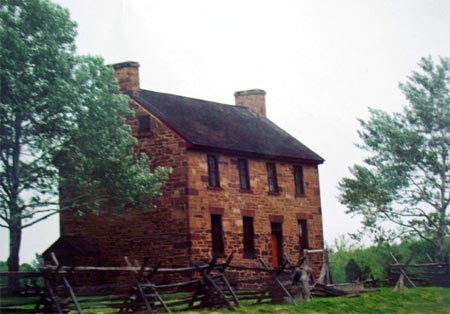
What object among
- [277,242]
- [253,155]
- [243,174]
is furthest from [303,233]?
[253,155]

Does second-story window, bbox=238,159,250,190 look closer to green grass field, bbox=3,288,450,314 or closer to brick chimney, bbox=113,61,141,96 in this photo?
brick chimney, bbox=113,61,141,96

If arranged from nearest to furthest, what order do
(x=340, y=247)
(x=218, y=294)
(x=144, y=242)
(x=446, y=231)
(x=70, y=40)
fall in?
(x=218, y=294), (x=70, y=40), (x=144, y=242), (x=446, y=231), (x=340, y=247)

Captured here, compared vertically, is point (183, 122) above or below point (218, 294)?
above

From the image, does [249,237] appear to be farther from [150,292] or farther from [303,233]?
[150,292]

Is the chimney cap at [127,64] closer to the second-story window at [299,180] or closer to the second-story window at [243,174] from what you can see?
the second-story window at [243,174]

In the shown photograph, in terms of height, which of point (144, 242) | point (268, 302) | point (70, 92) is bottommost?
point (268, 302)

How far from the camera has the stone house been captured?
30016 millimetres

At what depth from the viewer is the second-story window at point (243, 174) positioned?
32.7 m

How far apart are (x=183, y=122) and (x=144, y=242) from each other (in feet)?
15.4

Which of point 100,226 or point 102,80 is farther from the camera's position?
point 100,226

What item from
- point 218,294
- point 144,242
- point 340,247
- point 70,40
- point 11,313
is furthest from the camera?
point 340,247

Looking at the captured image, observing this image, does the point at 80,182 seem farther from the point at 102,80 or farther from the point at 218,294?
the point at 218,294

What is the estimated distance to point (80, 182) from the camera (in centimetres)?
2567

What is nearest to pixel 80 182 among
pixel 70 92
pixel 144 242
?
pixel 70 92
